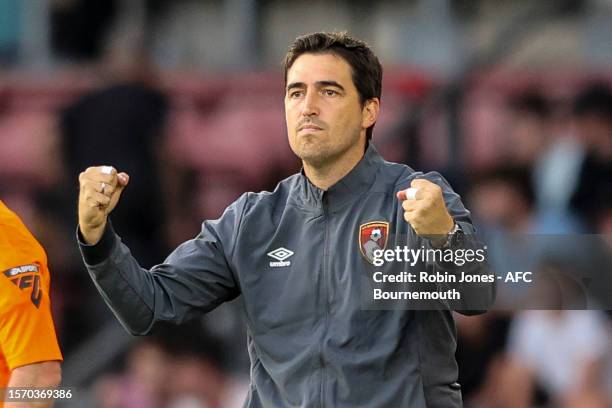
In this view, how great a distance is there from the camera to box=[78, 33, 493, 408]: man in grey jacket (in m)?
4.29

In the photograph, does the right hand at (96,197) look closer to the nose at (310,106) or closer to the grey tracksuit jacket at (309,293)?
the grey tracksuit jacket at (309,293)

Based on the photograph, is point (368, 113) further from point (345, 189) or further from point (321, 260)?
point (321, 260)

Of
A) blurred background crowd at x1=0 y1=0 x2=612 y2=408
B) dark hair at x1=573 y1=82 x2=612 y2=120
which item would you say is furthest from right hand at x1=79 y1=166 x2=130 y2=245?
dark hair at x1=573 y1=82 x2=612 y2=120

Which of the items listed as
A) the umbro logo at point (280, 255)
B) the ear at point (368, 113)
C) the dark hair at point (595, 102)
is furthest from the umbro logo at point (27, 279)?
the dark hair at point (595, 102)

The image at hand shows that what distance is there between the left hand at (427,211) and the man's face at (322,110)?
476mm

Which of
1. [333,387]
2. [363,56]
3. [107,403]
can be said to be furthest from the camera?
[107,403]

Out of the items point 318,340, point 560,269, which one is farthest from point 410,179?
point 560,269

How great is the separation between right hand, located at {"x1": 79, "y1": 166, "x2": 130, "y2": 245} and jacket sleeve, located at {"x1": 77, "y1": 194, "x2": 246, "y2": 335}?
0.19 feet

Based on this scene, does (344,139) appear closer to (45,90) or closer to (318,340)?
(318,340)

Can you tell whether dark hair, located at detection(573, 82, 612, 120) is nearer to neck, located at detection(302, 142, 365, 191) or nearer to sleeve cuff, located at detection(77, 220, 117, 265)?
neck, located at detection(302, 142, 365, 191)

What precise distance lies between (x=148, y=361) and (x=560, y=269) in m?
2.42

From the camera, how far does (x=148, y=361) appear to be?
7902 millimetres

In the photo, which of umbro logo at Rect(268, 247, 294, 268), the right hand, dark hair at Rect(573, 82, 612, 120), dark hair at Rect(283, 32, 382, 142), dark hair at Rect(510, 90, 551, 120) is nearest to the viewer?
the right hand

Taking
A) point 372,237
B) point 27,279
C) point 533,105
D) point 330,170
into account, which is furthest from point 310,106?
point 533,105
